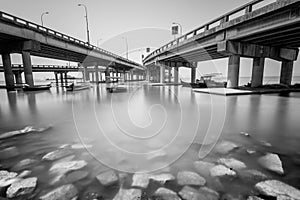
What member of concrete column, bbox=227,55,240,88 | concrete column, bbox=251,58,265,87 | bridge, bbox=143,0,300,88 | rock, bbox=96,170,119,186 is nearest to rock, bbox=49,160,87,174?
rock, bbox=96,170,119,186

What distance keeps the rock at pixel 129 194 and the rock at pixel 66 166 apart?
139 cm

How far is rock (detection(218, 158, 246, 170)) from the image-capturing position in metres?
3.35

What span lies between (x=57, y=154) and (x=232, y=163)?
4.68 meters

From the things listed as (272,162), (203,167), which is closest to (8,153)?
(203,167)

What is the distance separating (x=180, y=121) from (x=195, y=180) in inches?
160

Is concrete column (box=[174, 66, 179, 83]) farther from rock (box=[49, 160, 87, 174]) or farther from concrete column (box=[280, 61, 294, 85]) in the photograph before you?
rock (box=[49, 160, 87, 174])

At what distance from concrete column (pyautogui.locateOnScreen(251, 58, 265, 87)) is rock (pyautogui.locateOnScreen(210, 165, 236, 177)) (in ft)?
80.9

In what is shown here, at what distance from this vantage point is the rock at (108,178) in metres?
2.87

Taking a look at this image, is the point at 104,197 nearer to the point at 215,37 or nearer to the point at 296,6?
the point at 296,6

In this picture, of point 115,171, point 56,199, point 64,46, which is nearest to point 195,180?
point 115,171

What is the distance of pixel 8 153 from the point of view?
4059 millimetres

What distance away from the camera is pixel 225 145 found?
4500mm


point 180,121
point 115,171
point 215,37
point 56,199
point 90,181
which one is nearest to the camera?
point 56,199

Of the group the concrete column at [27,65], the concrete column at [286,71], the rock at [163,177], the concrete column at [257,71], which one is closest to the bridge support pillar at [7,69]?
the concrete column at [27,65]
